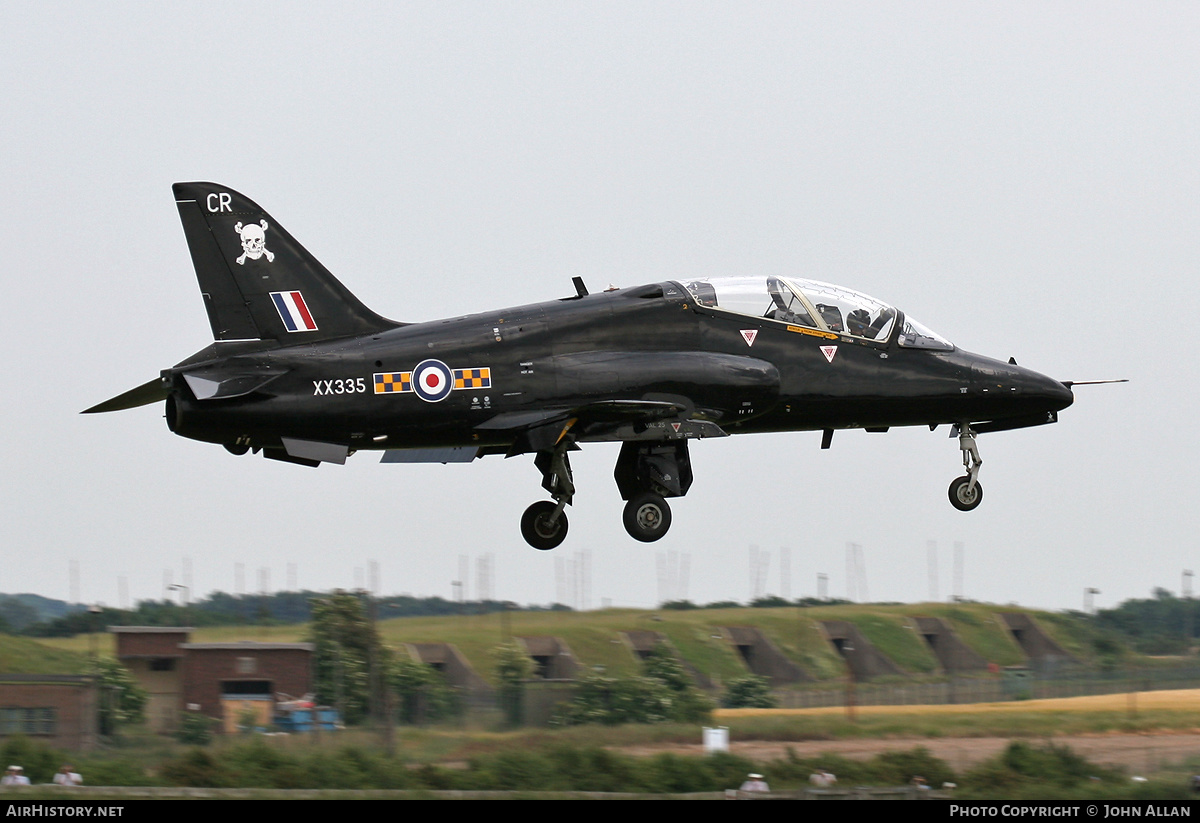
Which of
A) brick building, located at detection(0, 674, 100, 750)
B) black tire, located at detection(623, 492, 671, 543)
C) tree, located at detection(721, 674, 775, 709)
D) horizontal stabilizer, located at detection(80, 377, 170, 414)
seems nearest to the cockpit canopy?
black tire, located at detection(623, 492, 671, 543)

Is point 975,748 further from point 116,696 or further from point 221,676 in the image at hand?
point 116,696

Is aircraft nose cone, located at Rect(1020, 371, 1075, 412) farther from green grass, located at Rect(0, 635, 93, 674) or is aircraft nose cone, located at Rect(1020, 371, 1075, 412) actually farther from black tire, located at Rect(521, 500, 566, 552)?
green grass, located at Rect(0, 635, 93, 674)

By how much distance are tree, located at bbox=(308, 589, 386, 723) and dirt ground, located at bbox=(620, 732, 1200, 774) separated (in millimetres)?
8257

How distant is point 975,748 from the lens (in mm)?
34844

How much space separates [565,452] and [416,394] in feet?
10.1

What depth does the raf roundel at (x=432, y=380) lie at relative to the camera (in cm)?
2384

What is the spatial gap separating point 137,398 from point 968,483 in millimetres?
16099

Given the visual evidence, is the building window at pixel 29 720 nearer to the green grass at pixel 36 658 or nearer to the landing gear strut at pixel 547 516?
the green grass at pixel 36 658

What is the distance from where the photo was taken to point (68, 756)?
34312mm

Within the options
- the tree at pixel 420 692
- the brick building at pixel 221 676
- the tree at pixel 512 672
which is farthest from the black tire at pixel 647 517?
the brick building at pixel 221 676

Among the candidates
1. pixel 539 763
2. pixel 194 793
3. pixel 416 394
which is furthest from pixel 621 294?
pixel 194 793

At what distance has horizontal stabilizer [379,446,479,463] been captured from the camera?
25.4 metres

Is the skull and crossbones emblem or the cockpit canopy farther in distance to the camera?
the cockpit canopy
